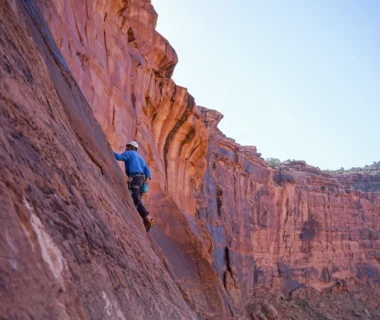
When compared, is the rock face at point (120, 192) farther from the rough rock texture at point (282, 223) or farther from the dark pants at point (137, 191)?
the dark pants at point (137, 191)

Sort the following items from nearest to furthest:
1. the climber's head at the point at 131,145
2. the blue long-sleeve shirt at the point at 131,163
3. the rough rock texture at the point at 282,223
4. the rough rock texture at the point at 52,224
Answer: the rough rock texture at the point at 52,224, the blue long-sleeve shirt at the point at 131,163, the climber's head at the point at 131,145, the rough rock texture at the point at 282,223

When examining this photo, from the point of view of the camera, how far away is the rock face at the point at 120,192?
2457mm

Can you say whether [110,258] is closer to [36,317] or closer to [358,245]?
[36,317]

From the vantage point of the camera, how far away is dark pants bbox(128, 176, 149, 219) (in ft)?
24.4

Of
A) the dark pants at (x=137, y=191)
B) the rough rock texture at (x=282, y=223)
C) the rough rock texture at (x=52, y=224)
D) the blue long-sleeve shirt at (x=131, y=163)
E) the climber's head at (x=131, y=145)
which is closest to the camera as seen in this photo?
the rough rock texture at (x=52, y=224)

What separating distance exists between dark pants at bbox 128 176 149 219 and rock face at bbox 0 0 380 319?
3.27 feet

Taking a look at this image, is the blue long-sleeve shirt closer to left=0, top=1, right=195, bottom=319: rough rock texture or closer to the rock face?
the rock face

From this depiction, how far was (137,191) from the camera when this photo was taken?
750cm

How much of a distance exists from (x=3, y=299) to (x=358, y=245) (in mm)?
43989

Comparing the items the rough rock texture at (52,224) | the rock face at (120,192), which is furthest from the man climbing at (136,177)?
the rough rock texture at (52,224)

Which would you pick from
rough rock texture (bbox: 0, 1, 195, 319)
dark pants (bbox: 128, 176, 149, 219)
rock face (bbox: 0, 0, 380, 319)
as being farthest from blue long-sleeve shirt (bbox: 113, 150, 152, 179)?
rough rock texture (bbox: 0, 1, 195, 319)

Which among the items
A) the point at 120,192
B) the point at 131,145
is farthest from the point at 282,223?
the point at 120,192

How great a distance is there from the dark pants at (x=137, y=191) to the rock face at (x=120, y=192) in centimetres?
100

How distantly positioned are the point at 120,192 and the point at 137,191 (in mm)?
1753
